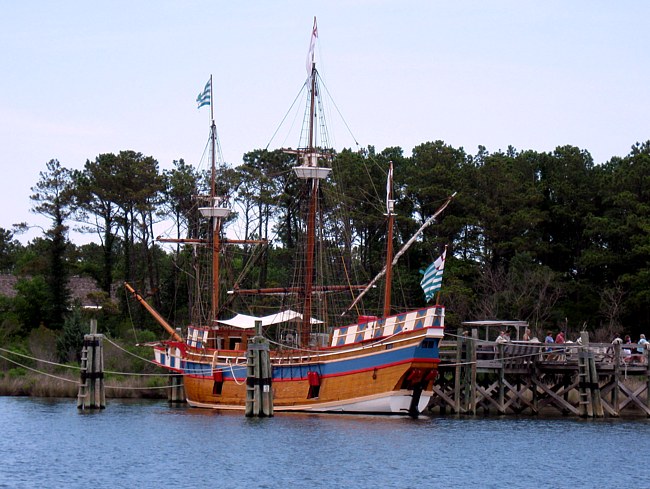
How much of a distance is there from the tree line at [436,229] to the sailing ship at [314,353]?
924cm

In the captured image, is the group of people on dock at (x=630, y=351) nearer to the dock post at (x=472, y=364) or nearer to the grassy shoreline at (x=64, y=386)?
the dock post at (x=472, y=364)

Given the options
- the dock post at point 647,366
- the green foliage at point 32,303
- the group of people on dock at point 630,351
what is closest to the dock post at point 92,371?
the group of people on dock at point 630,351

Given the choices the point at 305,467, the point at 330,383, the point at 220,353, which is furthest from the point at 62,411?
the point at 305,467

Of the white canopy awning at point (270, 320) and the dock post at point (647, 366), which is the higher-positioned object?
the white canopy awning at point (270, 320)

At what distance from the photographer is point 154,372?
8144 cm

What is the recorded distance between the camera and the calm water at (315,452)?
4116 centimetres

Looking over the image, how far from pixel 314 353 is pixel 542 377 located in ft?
37.5

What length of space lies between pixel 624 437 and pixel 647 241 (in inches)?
1268

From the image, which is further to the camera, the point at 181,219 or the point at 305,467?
the point at 181,219

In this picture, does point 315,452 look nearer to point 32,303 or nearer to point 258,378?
point 258,378

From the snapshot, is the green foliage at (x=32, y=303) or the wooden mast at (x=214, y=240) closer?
the wooden mast at (x=214, y=240)

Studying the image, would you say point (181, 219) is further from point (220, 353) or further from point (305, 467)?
point (305, 467)

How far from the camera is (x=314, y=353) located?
62656 mm

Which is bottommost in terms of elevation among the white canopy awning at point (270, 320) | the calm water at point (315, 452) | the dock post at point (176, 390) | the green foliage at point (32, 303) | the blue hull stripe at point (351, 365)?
the calm water at point (315, 452)
